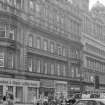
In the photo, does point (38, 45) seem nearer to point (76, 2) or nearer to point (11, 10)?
point (11, 10)

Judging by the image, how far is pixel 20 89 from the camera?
46.4 meters

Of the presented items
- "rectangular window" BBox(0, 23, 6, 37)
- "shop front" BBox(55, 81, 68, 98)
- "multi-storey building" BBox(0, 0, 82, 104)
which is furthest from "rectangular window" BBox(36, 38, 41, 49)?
"rectangular window" BBox(0, 23, 6, 37)

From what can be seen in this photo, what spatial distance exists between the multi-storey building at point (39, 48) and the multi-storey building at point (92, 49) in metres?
5.11

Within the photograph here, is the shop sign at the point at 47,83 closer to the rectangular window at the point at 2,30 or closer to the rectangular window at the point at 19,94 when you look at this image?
the rectangular window at the point at 19,94

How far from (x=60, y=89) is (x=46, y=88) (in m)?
4.84

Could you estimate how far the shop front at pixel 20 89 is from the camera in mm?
42759

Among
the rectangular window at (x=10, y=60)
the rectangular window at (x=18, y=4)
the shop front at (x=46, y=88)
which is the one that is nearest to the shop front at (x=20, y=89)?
the shop front at (x=46, y=88)

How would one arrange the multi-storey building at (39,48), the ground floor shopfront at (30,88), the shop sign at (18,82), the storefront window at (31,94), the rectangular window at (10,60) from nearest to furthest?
the shop sign at (18,82), the ground floor shopfront at (30,88), the multi-storey building at (39,48), the rectangular window at (10,60), the storefront window at (31,94)

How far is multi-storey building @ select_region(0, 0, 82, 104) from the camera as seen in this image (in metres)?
43.8

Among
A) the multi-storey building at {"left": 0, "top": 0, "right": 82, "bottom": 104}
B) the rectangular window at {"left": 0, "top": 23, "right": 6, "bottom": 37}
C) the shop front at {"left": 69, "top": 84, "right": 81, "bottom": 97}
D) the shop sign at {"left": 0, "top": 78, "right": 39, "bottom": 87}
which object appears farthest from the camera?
the shop front at {"left": 69, "top": 84, "right": 81, "bottom": 97}

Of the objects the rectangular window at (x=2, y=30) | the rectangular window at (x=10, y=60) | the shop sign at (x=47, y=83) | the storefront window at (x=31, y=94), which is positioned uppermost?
the rectangular window at (x=2, y=30)

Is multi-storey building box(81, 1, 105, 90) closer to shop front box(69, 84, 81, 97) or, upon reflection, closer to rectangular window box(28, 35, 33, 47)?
shop front box(69, 84, 81, 97)

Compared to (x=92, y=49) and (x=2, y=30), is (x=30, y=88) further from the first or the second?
(x=92, y=49)

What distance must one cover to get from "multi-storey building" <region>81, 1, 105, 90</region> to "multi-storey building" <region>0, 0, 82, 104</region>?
5.11 metres
